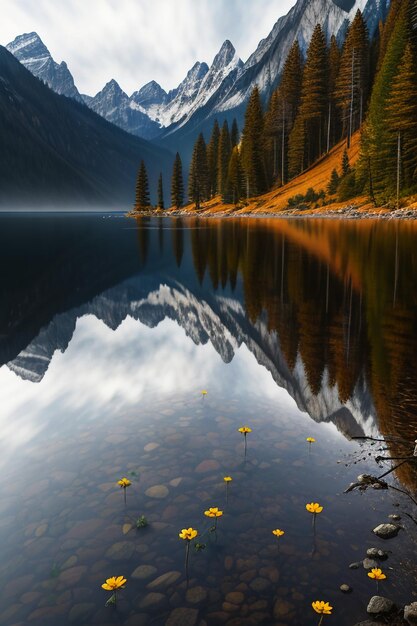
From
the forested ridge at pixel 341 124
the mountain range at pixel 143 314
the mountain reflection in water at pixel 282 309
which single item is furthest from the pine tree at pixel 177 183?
the mountain range at pixel 143 314

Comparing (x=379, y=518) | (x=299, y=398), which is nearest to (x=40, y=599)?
(x=379, y=518)

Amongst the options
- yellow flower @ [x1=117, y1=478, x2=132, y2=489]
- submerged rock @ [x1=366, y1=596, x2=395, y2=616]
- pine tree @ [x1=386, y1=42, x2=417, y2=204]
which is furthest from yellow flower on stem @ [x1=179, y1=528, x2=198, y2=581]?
pine tree @ [x1=386, y1=42, x2=417, y2=204]

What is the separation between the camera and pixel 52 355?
11.6 m

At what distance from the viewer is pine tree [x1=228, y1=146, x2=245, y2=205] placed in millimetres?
90062

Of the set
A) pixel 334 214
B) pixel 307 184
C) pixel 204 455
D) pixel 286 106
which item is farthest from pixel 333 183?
pixel 204 455

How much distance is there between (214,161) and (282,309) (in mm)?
112434

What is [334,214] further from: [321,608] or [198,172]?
[198,172]

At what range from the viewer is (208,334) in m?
13.0

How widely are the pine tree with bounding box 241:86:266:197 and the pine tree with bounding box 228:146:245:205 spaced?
6.16 feet

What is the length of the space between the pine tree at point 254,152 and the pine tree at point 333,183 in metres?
25.5

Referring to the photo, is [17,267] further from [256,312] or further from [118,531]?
[118,531]

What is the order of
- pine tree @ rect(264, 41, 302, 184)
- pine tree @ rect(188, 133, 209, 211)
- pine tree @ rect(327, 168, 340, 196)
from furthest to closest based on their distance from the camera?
1. pine tree @ rect(188, 133, 209, 211)
2. pine tree @ rect(264, 41, 302, 184)
3. pine tree @ rect(327, 168, 340, 196)

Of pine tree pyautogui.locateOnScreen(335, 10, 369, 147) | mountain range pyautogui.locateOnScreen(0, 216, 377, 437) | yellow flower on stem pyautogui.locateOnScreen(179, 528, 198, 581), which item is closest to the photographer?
yellow flower on stem pyautogui.locateOnScreen(179, 528, 198, 581)

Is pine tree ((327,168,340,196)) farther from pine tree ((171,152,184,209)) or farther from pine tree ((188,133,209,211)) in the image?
pine tree ((171,152,184,209))
